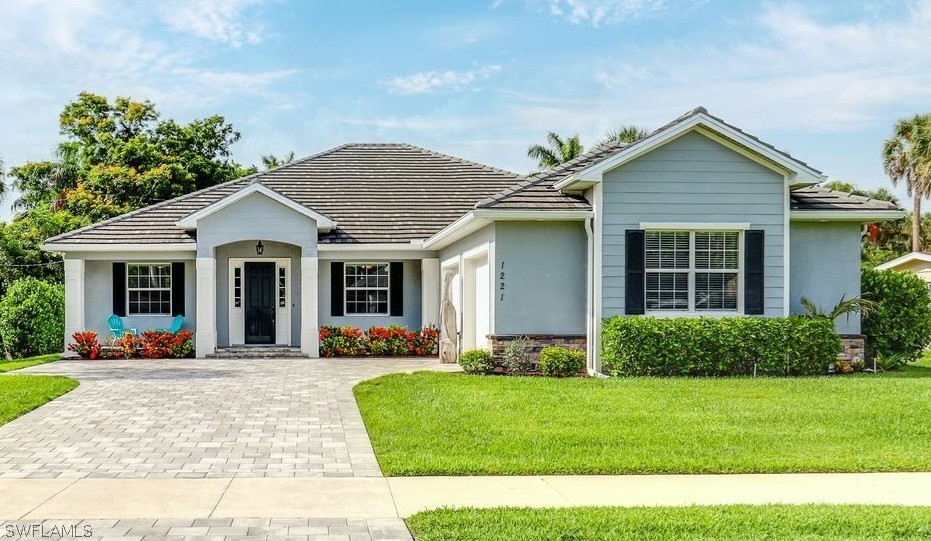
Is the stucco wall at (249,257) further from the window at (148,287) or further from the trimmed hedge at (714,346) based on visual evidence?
the trimmed hedge at (714,346)

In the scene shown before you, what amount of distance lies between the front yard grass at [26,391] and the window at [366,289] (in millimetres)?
8418

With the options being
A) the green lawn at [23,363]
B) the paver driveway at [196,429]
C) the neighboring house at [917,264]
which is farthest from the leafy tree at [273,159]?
the paver driveway at [196,429]

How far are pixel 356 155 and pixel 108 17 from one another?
1254cm

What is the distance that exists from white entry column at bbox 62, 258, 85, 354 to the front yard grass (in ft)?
17.3

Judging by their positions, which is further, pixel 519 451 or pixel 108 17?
pixel 108 17

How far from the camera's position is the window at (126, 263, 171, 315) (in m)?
23.3

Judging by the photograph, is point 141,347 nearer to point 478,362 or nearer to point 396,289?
point 396,289

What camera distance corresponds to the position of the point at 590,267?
16812 mm

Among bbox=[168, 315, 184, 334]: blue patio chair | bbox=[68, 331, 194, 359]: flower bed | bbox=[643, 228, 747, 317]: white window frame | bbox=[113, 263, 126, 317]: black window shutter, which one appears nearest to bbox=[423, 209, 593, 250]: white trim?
bbox=[643, 228, 747, 317]: white window frame

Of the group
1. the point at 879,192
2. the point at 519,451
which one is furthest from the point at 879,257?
the point at 519,451

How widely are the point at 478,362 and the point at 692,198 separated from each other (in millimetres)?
5048

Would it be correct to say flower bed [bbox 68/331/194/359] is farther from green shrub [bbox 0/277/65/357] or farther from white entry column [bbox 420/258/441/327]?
white entry column [bbox 420/258/441/327]

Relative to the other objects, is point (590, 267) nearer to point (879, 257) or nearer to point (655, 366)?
point (655, 366)

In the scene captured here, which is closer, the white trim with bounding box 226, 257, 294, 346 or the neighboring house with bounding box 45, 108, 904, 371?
the neighboring house with bounding box 45, 108, 904, 371
